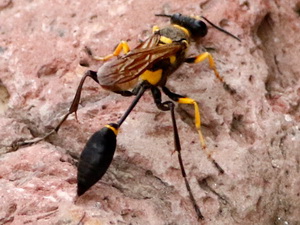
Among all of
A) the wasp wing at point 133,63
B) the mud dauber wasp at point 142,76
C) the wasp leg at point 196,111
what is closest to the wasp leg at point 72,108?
the mud dauber wasp at point 142,76

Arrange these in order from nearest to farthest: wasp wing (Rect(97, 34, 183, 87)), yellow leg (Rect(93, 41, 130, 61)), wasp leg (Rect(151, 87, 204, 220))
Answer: wasp leg (Rect(151, 87, 204, 220)) < wasp wing (Rect(97, 34, 183, 87)) < yellow leg (Rect(93, 41, 130, 61))

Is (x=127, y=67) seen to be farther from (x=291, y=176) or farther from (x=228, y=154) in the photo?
(x=291, y=176)

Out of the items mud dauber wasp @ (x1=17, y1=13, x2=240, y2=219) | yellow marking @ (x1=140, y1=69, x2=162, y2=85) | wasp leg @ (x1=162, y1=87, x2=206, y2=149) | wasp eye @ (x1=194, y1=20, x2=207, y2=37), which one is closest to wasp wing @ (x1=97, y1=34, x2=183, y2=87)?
mud dauber wasp @ (x1=17, y1=13, x2=240, y2=219)

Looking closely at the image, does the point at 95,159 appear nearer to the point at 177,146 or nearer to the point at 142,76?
the point at 177,146

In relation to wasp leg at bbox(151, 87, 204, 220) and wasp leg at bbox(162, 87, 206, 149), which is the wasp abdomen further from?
wasp leg at bbox(162, 87, 206, 149)

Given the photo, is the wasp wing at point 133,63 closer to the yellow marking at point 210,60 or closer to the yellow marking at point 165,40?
the yellow marking at point 165,40

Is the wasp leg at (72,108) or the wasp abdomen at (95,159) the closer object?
the wasp abdomen at (95,159)

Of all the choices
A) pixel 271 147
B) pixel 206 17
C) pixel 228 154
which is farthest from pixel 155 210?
pixel 206 17

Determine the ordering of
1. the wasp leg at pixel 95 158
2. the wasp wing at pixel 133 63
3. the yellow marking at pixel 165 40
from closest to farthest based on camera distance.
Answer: the wasp leg at pixel 95 158 < the wasp wing at pixel 133 63 < the yellow marking at pixel 165 40
